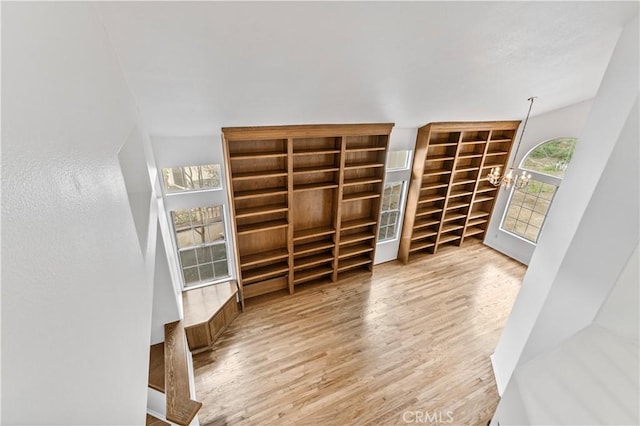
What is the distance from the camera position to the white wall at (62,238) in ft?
1.86

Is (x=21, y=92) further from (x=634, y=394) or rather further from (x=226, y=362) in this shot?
(x=226, y=362)

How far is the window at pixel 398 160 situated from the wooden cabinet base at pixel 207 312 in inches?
138

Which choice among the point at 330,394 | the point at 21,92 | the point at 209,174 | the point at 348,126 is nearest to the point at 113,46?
the point at 21,92

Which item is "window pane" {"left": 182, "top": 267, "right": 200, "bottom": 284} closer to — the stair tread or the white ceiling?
the stair tread

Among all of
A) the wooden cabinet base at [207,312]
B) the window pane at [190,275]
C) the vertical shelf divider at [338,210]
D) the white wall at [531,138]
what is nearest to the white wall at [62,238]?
the wooden cabinet base at [207,312]

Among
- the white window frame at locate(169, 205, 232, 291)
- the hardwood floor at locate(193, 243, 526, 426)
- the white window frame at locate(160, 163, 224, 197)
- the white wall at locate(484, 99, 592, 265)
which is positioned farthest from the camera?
the white wall at locate(484, 99, 592, 265)

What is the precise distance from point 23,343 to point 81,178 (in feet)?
2.03

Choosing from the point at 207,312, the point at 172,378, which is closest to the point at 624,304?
the point at 172,378

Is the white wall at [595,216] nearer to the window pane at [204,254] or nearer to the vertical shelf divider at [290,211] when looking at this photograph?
the vertical shelf divider at [290,211]

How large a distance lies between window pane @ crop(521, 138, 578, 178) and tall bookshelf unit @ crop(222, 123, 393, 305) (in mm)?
3448

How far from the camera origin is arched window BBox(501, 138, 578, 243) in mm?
5039

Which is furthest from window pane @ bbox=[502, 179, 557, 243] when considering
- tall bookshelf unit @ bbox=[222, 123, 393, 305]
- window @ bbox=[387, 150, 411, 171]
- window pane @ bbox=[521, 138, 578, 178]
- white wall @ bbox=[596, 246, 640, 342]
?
white wall @ bbox=[596, 246, 640, 342]

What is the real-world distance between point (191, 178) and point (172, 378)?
2.39 meters

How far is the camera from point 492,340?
3920 mm
